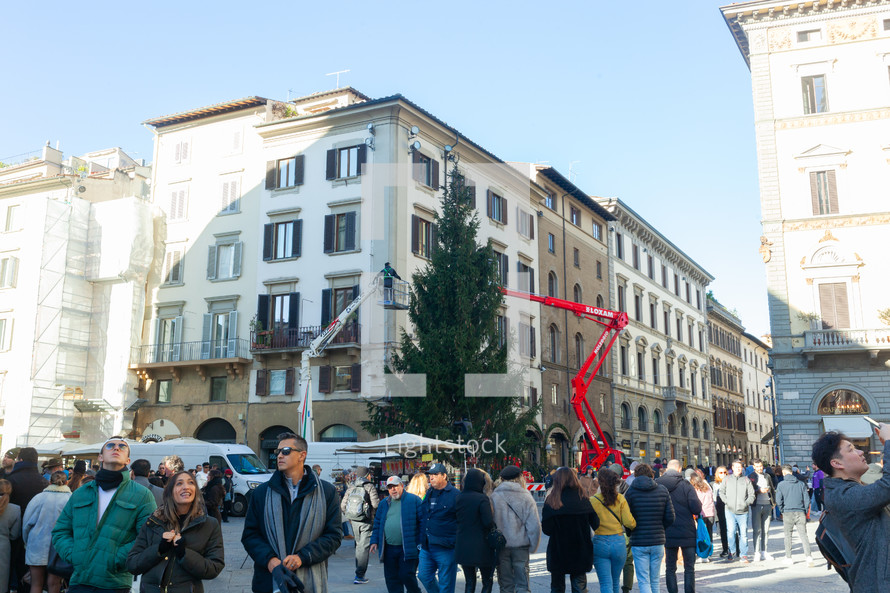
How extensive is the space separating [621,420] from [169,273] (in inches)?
1036

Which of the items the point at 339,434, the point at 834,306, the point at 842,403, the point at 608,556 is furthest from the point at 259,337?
the point at 608,556

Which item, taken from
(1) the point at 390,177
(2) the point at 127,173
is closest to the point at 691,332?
(1) the point at 390,177

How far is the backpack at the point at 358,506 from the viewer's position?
1223cm

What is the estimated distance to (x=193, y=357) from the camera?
3375cm

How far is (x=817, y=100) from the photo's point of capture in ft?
108

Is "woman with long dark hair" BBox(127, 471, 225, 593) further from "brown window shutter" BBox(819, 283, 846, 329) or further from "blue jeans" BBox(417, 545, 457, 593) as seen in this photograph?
"brown window shutter" BBox(819, 283, 846, 329)

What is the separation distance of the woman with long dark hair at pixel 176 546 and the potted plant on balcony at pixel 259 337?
1048 inches

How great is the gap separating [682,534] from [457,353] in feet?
44.9

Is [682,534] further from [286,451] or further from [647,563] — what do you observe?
[286,451]

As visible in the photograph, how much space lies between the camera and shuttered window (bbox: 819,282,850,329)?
31.4m

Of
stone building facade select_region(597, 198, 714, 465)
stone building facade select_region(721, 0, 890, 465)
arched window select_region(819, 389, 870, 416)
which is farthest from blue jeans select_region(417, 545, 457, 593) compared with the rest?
stone building facade select_region(597, 198, 714, 465)

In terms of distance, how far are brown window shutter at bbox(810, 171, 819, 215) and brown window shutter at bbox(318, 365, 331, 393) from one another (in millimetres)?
20489

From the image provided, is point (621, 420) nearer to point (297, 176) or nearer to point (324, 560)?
point (297, 176)

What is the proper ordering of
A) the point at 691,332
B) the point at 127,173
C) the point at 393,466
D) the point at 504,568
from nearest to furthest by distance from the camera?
1. the point at 504,568
2. the point at 393,466
3. the point at 127,173
4. the point at 691,332
